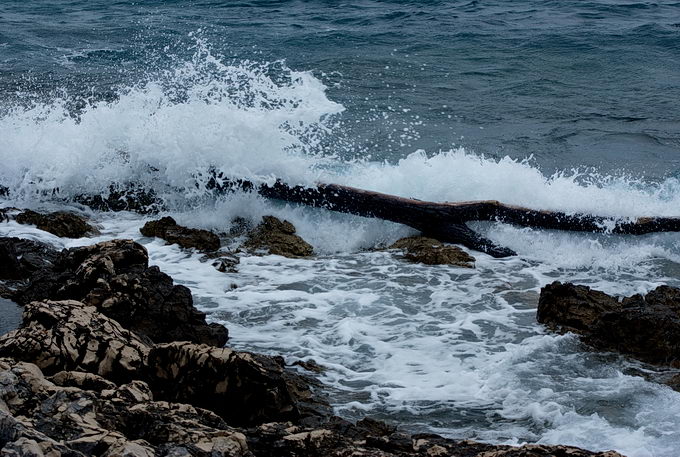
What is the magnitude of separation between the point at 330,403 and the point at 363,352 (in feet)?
2.70

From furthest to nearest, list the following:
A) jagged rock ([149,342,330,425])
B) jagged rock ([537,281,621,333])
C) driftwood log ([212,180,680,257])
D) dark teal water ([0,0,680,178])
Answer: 1. dark teal water ([0,0,680,178])
2. driftwood log ([212,180,680,257])
3. jagged rock ([537,281,621,333])
4. jagged rock ([149,342,330,425])

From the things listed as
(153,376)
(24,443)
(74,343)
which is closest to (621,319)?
(153,376)

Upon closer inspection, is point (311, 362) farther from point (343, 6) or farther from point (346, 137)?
point (343, 6)

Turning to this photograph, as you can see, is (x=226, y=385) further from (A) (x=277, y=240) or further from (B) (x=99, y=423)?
(A) (x=277, y=240)

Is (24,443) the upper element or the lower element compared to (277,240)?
upper

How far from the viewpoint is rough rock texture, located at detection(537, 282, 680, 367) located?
578 cm

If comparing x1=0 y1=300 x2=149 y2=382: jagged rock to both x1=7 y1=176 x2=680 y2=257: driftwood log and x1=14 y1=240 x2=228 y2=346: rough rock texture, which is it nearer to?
x1=14 y1=240 x2=228 y2=346: rough rock texture

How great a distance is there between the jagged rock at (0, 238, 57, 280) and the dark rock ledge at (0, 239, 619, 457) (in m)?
0.52

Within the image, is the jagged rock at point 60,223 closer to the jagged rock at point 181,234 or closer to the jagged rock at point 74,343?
the jagged rock at point 181,234

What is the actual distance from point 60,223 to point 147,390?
4442mm

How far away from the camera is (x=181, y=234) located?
8.32m

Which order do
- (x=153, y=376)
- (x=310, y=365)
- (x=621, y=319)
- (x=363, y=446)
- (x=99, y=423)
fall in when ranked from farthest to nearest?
(x=621, y=319)
(x=310, y=365)
(x=153, y=376)
(x=363, y=446)
(x=99, y=423)

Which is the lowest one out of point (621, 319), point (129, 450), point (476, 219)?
point (621, 319)

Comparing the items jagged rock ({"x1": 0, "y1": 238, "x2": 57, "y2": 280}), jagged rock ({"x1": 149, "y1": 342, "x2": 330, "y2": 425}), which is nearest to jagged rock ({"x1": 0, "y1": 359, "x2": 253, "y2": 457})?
jagged rock ({"x1": 149, "y1": 342, "x2": 330, "y2": 425})
